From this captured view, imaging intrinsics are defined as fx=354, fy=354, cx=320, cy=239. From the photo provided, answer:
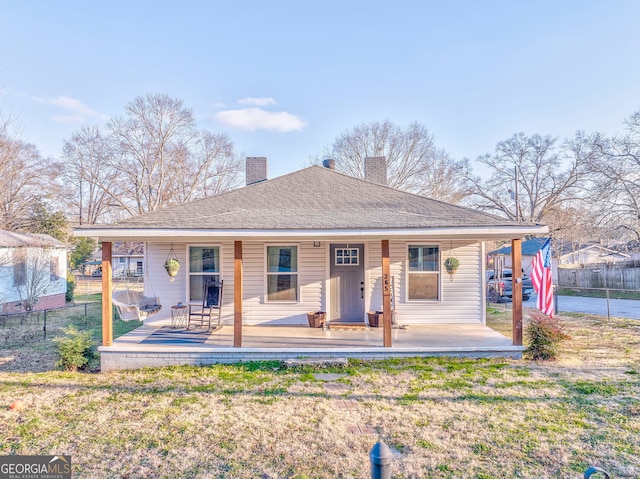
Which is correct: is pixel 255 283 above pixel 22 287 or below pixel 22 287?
above

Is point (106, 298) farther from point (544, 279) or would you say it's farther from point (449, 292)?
point (544, 279)

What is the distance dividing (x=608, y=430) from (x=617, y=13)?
1014cm

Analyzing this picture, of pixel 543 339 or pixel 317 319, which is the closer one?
pixel 543 339

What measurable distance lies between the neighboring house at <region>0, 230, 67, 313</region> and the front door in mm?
11017

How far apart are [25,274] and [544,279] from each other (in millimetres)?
16027

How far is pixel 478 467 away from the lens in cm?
315

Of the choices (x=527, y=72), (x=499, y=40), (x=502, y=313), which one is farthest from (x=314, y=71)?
(x=502, y=313)

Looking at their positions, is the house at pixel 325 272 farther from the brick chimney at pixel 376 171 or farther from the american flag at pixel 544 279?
the brick chimney at pixel 376 171

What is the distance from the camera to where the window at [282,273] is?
842cm

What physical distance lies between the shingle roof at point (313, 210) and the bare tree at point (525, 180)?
2363 cm

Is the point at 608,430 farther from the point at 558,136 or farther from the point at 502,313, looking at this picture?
the point at 558,136

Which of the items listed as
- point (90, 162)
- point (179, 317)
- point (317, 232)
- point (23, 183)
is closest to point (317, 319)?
point (317, 232)

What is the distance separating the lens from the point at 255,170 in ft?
35.7

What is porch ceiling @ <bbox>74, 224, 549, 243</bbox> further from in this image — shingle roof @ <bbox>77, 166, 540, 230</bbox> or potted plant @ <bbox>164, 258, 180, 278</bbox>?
potted plant @ <bbox>164, 258, 180, 278</bbox>
